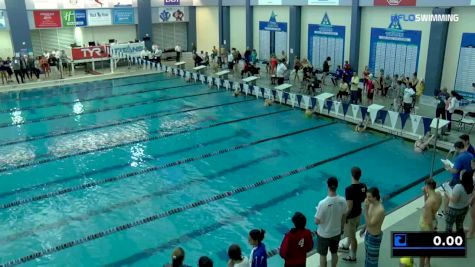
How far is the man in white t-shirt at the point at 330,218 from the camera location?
15.1 feet

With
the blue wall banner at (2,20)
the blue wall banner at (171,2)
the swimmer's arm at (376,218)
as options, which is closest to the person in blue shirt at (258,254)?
the swimmer's arm at (376,218)

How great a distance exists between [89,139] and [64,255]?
5.39 m

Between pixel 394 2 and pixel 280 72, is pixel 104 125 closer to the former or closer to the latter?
pixel 280 72

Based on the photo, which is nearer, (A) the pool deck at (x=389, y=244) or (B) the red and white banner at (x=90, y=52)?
(A) the pool deck at (x=389, y=244)

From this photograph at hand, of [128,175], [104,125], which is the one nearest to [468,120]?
[128,175]

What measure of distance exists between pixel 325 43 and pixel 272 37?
3351 millimetres

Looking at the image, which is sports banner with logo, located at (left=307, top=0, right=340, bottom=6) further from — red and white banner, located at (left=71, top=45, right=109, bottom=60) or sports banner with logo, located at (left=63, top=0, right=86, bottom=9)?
sports banner with logo, located at (left=63, top=0, right=86, bottom=9)

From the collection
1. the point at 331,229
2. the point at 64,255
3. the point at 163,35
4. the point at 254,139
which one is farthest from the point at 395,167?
the point at 163,35

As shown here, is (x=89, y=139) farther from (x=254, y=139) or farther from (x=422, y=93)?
(x=422, y=93)

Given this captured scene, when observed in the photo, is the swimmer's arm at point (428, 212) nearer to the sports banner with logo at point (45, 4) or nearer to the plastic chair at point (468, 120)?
the plastic chair at point (468, 120)

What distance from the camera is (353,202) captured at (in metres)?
5.00

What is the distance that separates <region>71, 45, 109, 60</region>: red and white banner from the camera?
64.1 feet

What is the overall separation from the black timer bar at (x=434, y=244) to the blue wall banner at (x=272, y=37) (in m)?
17.6

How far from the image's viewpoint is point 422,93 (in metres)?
13.4
